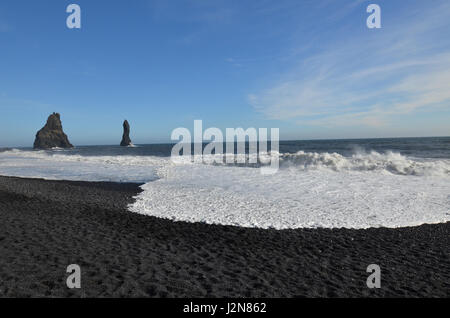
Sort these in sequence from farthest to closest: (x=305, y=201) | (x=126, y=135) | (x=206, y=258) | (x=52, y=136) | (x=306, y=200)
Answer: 1. (x=126, y=135)
2. (x=52, y=136)
3. (x=306, y=200)
4. (x=305, y=201)
5. (x=206, y=258)

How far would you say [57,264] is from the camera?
6.33m

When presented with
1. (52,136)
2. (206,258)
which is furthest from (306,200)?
(52,136)

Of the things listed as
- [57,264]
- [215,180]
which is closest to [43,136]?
[215,180]

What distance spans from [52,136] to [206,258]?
528 ft

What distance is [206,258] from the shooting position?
7066 millimetres

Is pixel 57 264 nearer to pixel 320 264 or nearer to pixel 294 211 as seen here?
pixel 320 264

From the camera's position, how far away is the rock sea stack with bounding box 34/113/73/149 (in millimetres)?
135625

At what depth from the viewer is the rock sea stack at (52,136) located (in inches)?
5340

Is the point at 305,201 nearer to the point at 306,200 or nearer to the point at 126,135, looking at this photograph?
the point at 306,200

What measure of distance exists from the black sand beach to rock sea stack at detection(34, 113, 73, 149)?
152 meters

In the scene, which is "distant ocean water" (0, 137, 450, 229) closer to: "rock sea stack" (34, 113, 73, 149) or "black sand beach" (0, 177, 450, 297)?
"black sand beach" (0, 177, 450, 297)

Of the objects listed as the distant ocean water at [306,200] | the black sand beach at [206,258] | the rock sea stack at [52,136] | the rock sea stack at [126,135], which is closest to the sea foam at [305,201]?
the distant ocean water at [306,200]

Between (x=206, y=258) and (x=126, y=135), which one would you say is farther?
(x=126, y=135)
